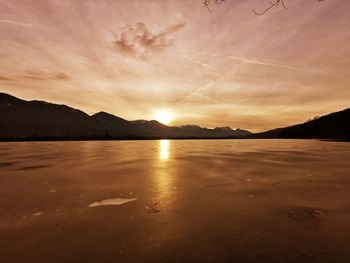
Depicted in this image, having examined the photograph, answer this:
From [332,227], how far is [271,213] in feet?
4.90

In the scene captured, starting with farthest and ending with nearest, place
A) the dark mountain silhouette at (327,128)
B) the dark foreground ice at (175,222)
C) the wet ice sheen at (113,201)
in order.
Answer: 1. the dark mountain silhouette at (327,128)
2. the wet ice sheen at (113,201)
3. the dark foreground ice at (175,222)

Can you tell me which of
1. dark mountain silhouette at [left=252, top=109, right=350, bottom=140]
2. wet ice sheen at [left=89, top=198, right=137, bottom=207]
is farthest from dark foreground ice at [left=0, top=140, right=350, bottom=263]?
dark mountain silhouette at [left=252, top=109, right=350, bottom=140]

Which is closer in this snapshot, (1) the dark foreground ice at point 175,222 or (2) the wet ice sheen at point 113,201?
(1) the dark foreground ice at point 175,222

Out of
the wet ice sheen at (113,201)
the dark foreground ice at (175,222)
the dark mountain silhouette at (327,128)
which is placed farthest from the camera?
the dark mountain silhouette at (327,128)

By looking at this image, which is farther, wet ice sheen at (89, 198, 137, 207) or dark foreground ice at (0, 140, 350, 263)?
wet ice sheen at (89, 198, 137, 207)

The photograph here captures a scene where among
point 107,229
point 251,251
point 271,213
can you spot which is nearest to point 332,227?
point 271,213

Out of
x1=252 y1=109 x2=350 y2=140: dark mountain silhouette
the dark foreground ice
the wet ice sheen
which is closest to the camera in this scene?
the dark foreground ice

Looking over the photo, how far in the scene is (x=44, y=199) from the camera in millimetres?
8070

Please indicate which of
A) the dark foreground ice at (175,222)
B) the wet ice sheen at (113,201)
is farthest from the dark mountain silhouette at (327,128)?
the wet ice sheen at (113,201)

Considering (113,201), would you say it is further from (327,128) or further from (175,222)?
(327,128)

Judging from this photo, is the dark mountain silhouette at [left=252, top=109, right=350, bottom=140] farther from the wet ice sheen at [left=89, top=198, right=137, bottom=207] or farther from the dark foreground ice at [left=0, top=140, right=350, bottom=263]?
the wet ice sheen at [left=89, top=198, right=137, bottom=207]

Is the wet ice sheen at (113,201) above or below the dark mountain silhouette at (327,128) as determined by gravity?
below

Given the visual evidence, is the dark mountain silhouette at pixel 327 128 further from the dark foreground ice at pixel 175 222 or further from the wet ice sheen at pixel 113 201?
the wet ice sheen at pixel 113 201

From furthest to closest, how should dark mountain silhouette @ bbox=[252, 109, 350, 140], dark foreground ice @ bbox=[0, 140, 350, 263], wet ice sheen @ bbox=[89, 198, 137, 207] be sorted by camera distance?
dark mountain silhouette @ bbox=[252, 109, 350, 140]
wet ice sheen @ bbox=[89, 198, 137, 207]
dark foreground ice @ bbox=[0, 140, 350, 263]
